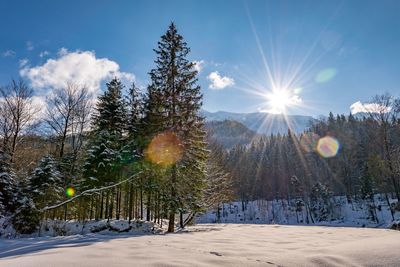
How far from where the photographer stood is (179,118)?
729 inches

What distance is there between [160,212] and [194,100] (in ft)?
26.5

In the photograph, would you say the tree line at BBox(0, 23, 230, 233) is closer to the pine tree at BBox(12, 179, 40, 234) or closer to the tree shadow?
the pine tree at BBox(12, 179, 40, 234)

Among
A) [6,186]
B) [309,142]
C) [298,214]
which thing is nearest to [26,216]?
[6,186]

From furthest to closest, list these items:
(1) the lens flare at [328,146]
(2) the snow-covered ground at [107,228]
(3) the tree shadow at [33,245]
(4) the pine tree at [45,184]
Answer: (1) the lens flare at [328,146], (4) the pine tree at [45,184], (2) the snow-covered ground at [107,228], (3) the tree shadow at [33,245]

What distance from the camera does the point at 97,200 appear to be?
88.1ft

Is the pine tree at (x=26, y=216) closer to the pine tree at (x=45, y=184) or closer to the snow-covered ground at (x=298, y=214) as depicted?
the pine tree at (x=45, y=184)

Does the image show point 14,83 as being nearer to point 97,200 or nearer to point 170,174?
point 97,200

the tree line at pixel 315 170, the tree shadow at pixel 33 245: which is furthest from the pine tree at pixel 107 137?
the tree line at pixel 315 170

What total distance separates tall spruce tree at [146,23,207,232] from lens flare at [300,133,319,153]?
7684cm

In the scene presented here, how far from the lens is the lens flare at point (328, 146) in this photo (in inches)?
3410

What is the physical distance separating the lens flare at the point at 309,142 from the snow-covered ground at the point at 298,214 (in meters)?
23.1

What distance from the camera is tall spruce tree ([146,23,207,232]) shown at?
1761 centimetres

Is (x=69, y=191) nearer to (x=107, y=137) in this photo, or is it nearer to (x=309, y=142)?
(x=107, y=137)

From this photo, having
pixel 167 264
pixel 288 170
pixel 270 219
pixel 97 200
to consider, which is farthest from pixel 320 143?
pixel 167 264
